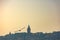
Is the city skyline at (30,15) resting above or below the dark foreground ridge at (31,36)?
above

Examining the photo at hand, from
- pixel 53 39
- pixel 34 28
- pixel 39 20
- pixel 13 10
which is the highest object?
pixel 13 10

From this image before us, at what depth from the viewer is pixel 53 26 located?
6.13 ft

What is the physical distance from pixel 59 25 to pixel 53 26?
0.32 feet

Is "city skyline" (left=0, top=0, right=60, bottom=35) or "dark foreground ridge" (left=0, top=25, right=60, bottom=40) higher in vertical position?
"city skyline" (left=0, top=0, right=60, bottom=35)

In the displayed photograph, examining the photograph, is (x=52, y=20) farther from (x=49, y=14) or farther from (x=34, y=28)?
(x=34, y=28)

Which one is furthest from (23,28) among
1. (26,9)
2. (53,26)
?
(53,26)

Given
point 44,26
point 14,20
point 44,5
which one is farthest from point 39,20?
point 14,20

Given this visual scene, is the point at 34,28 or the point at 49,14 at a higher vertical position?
the point at 49,14

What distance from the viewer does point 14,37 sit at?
6.18 ft

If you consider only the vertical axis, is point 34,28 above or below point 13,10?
below

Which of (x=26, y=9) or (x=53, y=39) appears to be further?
(x=26, y=9)

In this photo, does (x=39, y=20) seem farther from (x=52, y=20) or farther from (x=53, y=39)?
(x=53, y=39)

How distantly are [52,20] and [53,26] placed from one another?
3.9 inches

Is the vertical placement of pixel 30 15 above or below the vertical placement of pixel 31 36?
above
